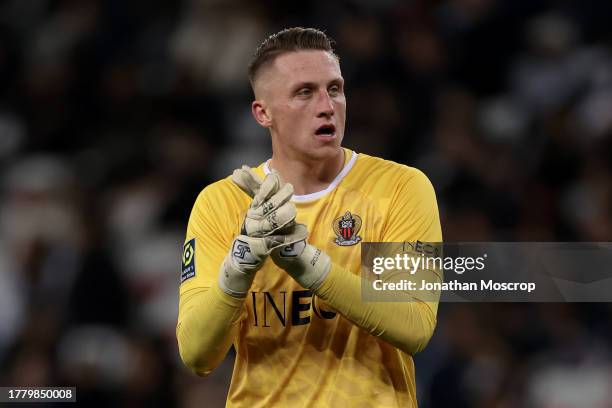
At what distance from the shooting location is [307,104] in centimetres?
362

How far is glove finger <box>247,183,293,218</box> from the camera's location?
3131 mm

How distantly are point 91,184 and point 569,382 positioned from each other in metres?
3.54

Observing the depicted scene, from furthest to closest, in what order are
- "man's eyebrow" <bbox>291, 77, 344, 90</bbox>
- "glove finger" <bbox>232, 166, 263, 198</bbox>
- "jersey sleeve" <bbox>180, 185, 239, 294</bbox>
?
"man's eyebrow" <bbox>291, 77, 344, 90</bbox>, "jersey sleeve" <bbox>180, 185, 239, 294</bbox>, "glove finger" <bbox>232, 166, 263, 198</bbox>

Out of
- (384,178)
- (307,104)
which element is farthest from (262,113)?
(384,178)

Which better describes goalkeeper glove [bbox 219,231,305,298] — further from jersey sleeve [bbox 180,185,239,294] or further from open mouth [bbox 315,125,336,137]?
open mouth [bbox 315,125,336,137]

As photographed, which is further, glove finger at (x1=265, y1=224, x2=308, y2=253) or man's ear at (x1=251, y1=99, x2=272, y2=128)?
man's ear at (x1=251, y1=99, x2=272, y2=128)

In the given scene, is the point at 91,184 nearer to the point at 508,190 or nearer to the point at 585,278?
the point at 508,190

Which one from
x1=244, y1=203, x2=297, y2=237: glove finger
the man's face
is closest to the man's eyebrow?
the man's face

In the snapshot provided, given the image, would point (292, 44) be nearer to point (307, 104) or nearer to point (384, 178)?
point (307, 104)

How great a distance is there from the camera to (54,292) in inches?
258

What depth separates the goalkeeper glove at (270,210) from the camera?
10.2 feet

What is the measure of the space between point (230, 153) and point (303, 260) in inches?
169


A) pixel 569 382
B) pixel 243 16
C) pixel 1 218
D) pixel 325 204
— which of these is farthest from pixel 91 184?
pixel 325 204

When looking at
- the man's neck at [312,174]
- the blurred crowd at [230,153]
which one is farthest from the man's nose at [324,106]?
the blurred crowd at [230,153]
